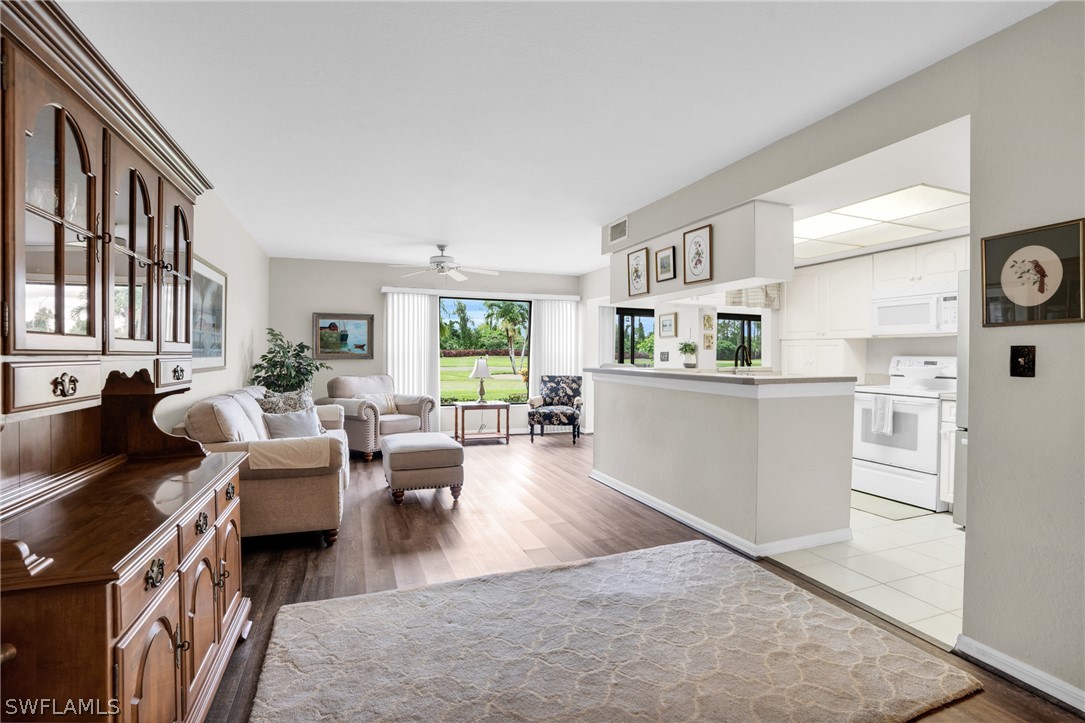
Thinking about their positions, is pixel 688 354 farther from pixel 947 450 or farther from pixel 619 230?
pixel 947 450

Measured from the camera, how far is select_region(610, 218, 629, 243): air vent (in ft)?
16.0

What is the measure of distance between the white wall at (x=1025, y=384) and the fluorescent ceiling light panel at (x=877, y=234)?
7.24 ft

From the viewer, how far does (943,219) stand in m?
4.10

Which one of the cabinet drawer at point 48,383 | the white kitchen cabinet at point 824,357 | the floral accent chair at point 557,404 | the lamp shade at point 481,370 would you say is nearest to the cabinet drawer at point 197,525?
the cabinet drawer at point 48,383

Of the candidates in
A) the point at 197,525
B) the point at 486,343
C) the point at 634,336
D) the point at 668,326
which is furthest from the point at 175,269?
the point at 634,336

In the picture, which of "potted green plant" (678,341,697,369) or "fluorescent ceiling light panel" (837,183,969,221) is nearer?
"fluorescent ceiling light panel" (837,183,969,221)

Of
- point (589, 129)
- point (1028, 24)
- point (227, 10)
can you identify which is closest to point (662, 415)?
point (589, 129)

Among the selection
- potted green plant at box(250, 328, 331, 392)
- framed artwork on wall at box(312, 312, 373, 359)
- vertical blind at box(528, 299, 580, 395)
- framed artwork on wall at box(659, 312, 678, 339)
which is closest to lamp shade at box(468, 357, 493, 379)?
vertical blind at box(528, 299, 580, 395)

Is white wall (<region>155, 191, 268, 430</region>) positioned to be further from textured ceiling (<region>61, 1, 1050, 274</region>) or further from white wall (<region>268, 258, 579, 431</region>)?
textured ceiling (<region>61, 1, 1050, 274</region>)

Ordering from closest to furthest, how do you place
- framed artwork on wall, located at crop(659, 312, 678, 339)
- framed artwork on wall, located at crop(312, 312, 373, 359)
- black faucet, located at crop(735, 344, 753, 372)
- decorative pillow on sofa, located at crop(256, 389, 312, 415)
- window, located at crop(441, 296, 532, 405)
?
black faucet, located at crop(735, 344, 753, 372), decorative pillow on sofa, located at crop(256, 389, 312, 415), framed artwork on wall, located at crop(659, 312, 678, 339), framed artwork on wall, located at crop(312, 312, 373, 359), window, located at crop(441, 296, 532, 405)

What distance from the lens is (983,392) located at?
2.23 meters

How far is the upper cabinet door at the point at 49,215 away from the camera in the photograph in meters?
1.13

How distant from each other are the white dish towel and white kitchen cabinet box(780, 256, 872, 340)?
0.93 m

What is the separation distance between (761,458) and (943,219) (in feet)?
8.30
